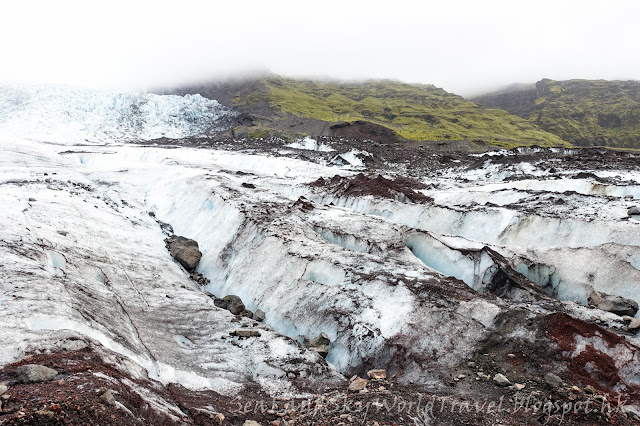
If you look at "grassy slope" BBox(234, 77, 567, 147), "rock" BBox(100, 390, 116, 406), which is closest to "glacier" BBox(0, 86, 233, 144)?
"grassy slope" BBox(234, 77, 567, 147)

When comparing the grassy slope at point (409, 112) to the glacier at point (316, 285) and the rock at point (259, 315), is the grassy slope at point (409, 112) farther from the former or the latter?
the rock at point (259, 315)

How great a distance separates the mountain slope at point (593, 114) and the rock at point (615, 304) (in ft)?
516

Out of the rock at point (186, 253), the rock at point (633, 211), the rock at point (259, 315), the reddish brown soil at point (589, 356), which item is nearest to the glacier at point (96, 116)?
the rock at point (186, 253)

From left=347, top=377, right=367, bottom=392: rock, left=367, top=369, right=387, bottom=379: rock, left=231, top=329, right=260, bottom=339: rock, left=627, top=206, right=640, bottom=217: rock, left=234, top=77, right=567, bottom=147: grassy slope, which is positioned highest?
left=234, top=77, right=567, bottom=147: grassy slope

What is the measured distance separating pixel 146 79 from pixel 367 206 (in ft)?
480

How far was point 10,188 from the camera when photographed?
24188mm

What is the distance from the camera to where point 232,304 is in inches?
609

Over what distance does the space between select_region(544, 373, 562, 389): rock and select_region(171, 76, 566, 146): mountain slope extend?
248 feet

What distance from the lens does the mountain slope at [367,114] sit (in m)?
87.8

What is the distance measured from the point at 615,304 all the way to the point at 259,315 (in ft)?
43.3

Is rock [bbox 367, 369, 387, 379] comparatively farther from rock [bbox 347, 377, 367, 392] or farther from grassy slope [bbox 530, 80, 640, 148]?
grassy slope [bbox 530, 80, 640, 148]

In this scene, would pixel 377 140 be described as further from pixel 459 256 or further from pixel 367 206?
pixel 459 256

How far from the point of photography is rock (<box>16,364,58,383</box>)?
21.8 ft

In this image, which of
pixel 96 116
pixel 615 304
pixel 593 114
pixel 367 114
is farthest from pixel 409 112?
pixel 615 304
